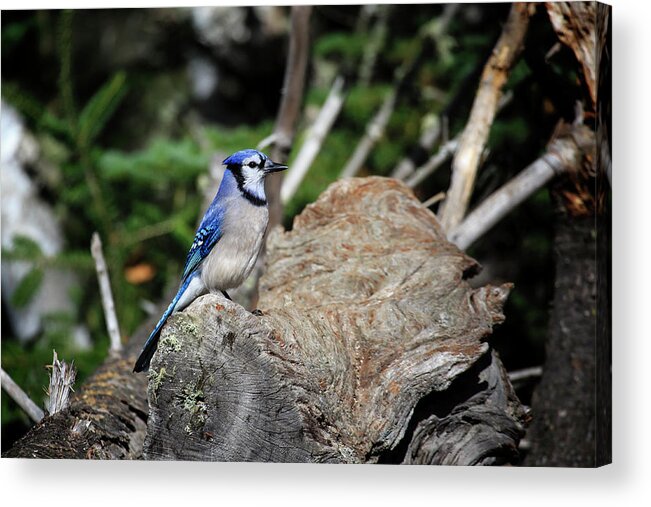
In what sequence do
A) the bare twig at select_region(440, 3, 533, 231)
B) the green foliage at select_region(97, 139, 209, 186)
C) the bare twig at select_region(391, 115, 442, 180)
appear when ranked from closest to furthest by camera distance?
the bare twig at select_region(440, 3, 533, 231)
the bare twig at select_region(391, 115, 442, 180)
the green foliage at select_region(97, 139, 209, 186)

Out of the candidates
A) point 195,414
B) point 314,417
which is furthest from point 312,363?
point 195,414

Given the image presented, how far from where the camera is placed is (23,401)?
12.2 ft

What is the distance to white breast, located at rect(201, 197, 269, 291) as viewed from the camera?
143 inches

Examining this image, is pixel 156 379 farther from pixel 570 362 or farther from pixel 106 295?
pixel 570 362

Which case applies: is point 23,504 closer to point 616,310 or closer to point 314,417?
point 314,417

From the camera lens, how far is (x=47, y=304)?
5.61m

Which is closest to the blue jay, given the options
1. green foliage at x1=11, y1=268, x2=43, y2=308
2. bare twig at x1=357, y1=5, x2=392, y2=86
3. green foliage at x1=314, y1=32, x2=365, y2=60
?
green foliage at x1=11, y1=268, x2=43, y2=308

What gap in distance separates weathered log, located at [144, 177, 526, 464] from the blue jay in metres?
0.18

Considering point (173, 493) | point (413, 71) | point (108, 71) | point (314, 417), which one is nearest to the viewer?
point (314, 417)

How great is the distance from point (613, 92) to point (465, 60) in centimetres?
207

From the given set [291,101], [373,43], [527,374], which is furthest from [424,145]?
[527,374]

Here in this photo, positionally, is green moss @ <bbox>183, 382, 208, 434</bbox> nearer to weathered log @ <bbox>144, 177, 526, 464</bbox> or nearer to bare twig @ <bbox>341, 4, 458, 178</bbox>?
weathered log @ <bbox>144, 177, 526, 464</bbox>

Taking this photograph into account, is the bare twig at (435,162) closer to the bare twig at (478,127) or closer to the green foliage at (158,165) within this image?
the bare twig at (478,127)

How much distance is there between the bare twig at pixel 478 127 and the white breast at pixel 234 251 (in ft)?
3.49
